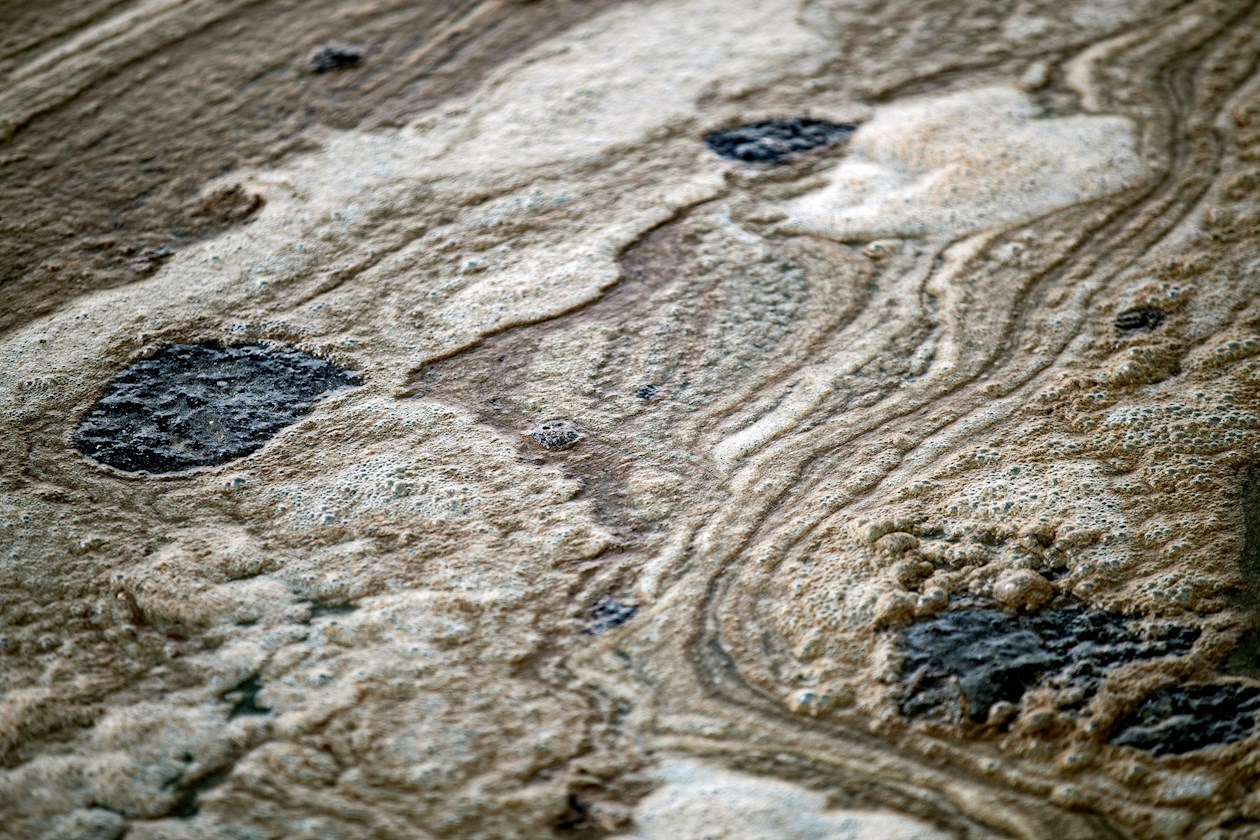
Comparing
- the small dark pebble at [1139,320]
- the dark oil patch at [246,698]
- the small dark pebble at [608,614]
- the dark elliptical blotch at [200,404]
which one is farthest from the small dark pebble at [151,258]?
the small dark pebble at [1139,320]

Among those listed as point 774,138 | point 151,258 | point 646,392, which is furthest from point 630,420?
point 151,258

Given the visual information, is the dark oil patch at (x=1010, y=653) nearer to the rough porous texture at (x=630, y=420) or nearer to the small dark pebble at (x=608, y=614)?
the rough porous texture at (x=630, y=420)

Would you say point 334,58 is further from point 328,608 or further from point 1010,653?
point 1010,653

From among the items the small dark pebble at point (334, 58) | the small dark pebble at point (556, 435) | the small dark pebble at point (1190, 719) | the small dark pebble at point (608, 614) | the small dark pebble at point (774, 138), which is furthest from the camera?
the small dark pebble at point (334, 58)

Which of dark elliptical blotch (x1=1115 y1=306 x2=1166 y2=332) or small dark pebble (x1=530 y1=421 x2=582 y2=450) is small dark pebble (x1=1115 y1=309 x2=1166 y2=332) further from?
small dark pebble (x1=530 y1=421 x2=582 y2=450)

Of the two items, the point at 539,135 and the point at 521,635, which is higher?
the point at 539,135

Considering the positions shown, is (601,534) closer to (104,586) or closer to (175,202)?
(104,586)

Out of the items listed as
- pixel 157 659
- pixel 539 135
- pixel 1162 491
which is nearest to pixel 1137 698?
pixel 1162 491

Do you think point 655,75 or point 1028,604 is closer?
point 1028,604

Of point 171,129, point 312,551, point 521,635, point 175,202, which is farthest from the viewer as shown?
point 171,129
